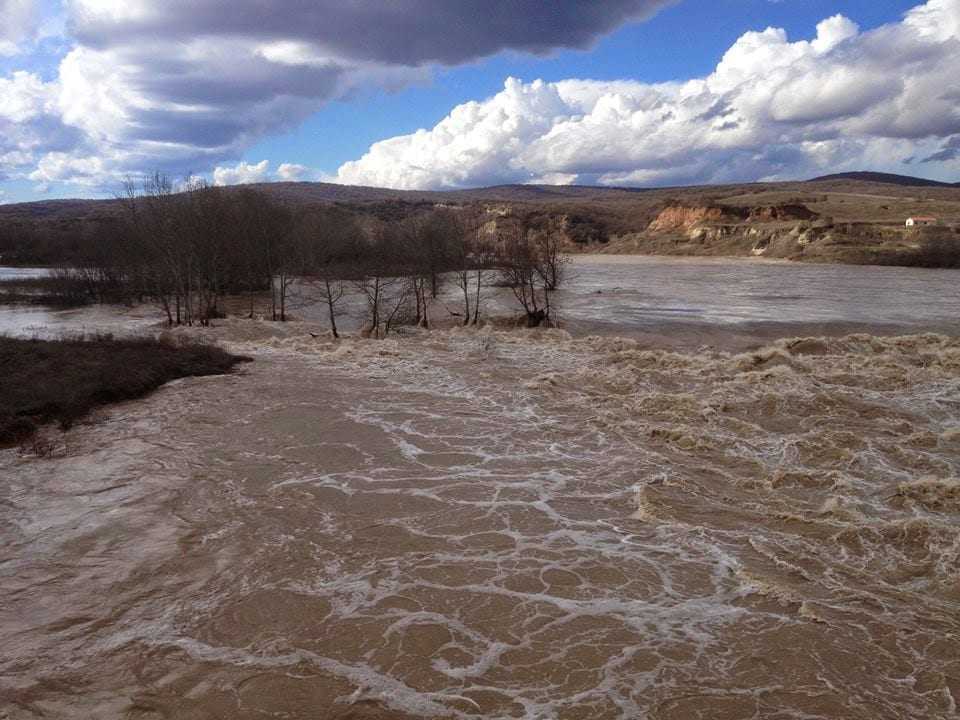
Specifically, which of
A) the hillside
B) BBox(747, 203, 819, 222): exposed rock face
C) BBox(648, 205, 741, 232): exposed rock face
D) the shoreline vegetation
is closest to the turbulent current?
the shoreline vegetation

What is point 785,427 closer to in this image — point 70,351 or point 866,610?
point 866,610

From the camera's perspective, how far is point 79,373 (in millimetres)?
18688

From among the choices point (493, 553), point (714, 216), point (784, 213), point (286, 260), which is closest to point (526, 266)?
point (286, 260)

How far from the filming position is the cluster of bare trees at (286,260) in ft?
123

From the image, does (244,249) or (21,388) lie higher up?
(244,249)

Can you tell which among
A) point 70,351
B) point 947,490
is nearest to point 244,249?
point 70,351

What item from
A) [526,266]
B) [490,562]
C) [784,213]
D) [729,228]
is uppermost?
[784,213]

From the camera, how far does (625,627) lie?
715 cm

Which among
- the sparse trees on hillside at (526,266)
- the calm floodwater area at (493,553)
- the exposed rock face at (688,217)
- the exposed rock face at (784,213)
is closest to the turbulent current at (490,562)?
the calm floodwater area at (493,553)

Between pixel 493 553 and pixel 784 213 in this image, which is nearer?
pixel 493 553

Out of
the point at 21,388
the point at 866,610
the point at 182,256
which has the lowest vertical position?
the point at 866,610

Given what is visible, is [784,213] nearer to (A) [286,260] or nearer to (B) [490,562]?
(A) [286,260]

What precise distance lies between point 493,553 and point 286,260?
41.7 meters

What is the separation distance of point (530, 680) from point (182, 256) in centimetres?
3765
